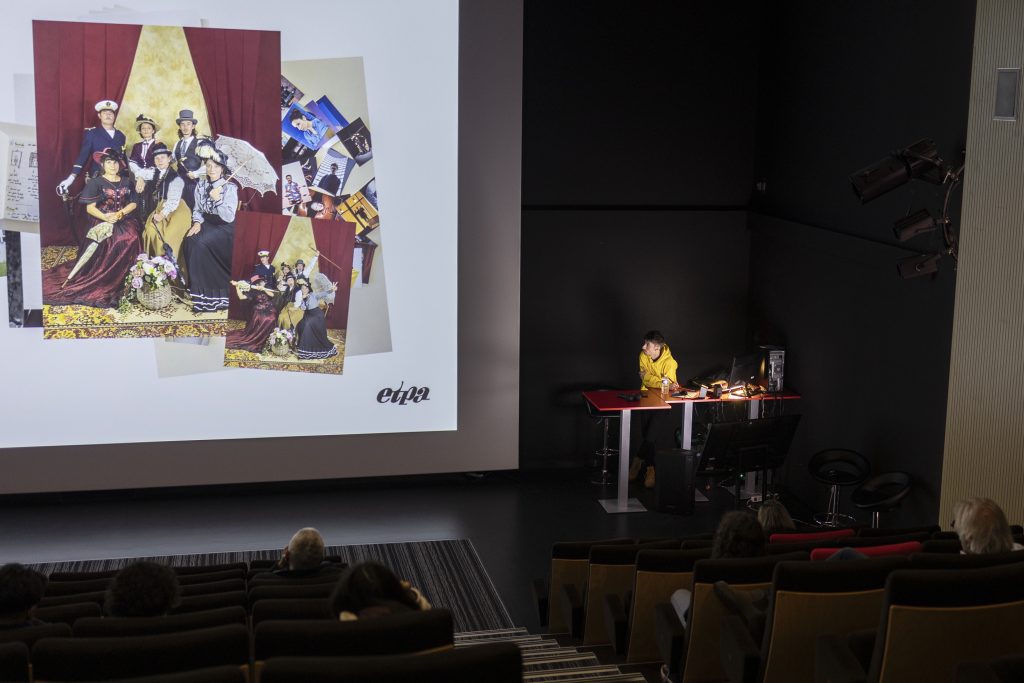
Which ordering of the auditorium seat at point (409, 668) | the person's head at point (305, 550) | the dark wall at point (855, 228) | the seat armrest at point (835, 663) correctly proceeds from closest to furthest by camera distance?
1. the auditorium seat at point (409, 668)
2. the seat armrest at point (835, 663)
3. the person's head at point (305, 550)
4. the dark wall at point (855, 228)

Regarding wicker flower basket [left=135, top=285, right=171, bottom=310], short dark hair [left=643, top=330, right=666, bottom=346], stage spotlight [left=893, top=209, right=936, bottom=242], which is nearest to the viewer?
stage spotlight [left=893, top=209, right=936, bottom=242]

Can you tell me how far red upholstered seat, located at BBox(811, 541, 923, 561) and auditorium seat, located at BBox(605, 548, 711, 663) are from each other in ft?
2.01

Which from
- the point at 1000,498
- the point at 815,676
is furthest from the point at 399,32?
the point at 815,676

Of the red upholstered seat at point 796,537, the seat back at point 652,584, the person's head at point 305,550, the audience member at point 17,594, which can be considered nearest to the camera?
the audience member at point 17,594

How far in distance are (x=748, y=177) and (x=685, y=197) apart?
0.67 metres

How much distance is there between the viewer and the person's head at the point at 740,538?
15.3ft

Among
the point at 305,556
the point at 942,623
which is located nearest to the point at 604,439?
the point at 305,556

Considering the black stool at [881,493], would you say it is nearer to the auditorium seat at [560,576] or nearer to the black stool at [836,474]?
the black stool at [836,474]

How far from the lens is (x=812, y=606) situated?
3881mm

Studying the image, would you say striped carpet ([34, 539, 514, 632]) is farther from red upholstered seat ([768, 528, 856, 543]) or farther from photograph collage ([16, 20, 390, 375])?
red upholstered seat ([768, 528, 856, 543])

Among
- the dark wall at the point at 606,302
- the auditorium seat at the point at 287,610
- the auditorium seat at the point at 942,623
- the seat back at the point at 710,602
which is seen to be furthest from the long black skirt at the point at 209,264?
the auditorium seat at the point at 942,623

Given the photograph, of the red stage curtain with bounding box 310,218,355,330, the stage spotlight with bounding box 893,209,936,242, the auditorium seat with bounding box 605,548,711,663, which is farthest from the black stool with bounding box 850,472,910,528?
the red stage curtain with bounding box 310,218,355,330

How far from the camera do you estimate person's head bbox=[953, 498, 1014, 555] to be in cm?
447

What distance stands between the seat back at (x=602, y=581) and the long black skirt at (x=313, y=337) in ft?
14.4
